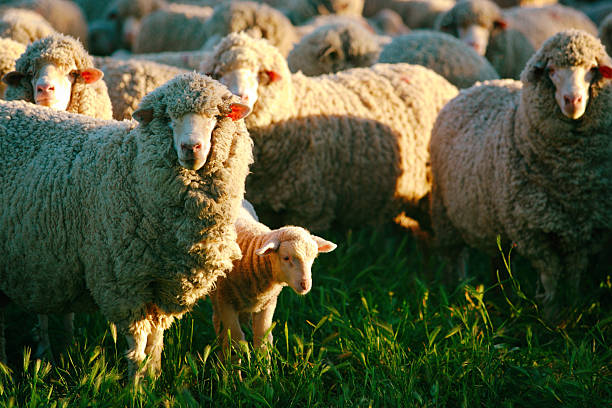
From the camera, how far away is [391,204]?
5.02m

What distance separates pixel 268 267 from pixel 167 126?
31.1 inches

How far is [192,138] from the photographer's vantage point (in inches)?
101

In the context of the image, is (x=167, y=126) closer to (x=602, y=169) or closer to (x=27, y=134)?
(x=27, y=134)

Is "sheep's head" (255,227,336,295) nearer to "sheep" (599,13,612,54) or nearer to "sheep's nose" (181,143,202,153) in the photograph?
"sheep's nose" (181,143,202,153)

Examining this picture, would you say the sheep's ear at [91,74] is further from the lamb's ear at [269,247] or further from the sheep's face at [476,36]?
the sheep's face at [476,36]

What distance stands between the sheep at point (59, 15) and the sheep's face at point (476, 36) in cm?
495

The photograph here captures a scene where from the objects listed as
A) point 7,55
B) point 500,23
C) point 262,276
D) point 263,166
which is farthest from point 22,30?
point 500,23

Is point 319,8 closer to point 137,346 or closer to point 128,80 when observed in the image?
point 128,80

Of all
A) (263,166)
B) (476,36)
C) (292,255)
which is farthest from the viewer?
(476,36)

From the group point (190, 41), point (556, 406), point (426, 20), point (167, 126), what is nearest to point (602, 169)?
point (556, 406)

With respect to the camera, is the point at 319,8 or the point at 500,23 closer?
the point at 500,23

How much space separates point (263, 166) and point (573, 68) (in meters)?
1.85

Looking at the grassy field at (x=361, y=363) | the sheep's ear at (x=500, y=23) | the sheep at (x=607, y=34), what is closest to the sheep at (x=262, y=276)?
the grassy field at (x=361, y=363)

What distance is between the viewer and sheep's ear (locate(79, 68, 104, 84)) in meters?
3.74
